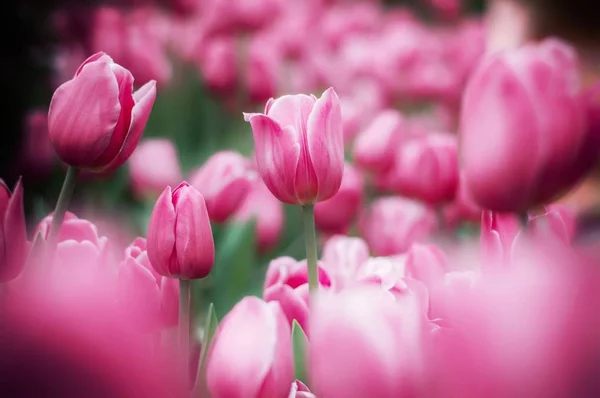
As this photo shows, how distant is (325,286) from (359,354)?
4.7 inches

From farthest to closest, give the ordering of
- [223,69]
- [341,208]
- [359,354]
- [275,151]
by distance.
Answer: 1. [223,69]
2. [341,208]
3. [275,151]
4. [359,354]

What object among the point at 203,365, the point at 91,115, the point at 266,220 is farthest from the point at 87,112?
the point at 266,220

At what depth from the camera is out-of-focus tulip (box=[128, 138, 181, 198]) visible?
0.63 metres

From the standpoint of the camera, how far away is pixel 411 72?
3.73 feet

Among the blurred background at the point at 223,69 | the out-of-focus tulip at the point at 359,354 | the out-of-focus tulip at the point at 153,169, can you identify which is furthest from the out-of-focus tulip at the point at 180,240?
the out-of-focus tulip at the point at 153,169

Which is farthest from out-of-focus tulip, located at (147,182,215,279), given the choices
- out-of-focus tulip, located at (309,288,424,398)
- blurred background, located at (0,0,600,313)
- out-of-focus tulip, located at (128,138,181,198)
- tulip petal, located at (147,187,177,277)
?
out-of-focus tulip, located at (128,138,181,198)

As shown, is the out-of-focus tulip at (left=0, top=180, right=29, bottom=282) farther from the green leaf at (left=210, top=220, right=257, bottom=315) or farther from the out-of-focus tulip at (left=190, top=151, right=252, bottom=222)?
the green leaf at (left=210, top=220, right=257, bottom=315)

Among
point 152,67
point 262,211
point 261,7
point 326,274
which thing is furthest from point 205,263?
point 261,7

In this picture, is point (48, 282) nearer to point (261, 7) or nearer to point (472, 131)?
point (472, 131)

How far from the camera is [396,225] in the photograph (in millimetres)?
551

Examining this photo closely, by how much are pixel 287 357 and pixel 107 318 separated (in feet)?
0.25

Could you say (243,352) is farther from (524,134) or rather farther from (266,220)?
(266,220)

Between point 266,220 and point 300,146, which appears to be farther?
point 266,220

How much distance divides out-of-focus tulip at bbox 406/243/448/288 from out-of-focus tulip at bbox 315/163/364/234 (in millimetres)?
251
